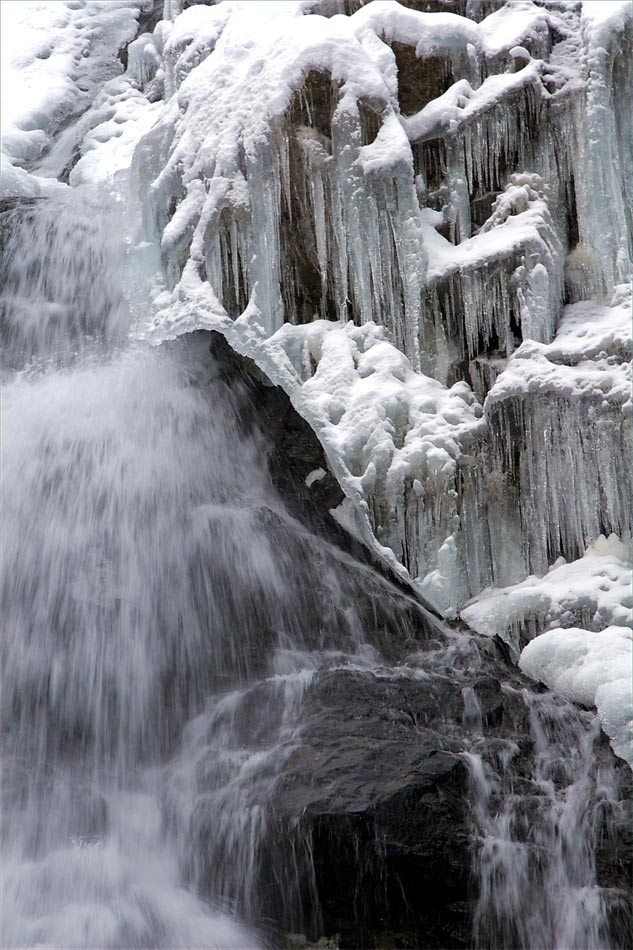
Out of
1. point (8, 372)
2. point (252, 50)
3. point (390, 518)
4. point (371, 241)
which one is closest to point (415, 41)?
point (252, 50)

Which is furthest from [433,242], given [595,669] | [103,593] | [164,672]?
[164,672]

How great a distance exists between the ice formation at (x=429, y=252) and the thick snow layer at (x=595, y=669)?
560mm

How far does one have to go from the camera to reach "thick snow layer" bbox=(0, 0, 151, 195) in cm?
1009

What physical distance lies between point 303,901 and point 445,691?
4.45 feet

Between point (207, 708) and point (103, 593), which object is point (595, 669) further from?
point (103, 593)

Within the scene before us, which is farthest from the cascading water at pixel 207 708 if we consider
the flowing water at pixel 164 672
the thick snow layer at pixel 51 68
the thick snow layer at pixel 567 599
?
the thick snow layer at pixel 51 68

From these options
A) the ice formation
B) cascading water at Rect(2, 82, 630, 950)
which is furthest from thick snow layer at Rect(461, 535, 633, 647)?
cascading water at Rect(2, 82, 630, 950)

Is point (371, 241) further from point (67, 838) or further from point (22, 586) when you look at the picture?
point (67, 838)

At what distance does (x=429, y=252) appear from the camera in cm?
580

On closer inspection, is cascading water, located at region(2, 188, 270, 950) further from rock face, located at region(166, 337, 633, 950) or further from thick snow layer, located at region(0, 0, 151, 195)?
thick snow layer, located at region(0, 0, 151, 195)

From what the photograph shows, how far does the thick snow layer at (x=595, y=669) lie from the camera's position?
167 inches

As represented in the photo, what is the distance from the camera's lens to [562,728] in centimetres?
449

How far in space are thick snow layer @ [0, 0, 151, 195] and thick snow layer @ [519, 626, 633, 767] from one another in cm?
694

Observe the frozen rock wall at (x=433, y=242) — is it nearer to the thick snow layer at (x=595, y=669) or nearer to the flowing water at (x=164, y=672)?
the thick snow layer at (x=595, y=669)
